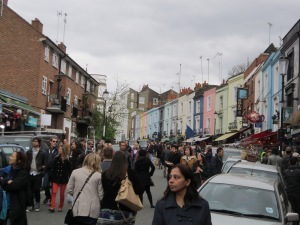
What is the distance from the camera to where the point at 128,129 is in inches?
4518

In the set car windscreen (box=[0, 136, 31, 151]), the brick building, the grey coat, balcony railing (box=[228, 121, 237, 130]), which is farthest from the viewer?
balcony railing (box=[228, 121, 237, 130])

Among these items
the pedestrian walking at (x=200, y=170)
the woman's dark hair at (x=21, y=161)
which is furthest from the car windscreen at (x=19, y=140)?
the woman's dark hair at (x=21, y=161)

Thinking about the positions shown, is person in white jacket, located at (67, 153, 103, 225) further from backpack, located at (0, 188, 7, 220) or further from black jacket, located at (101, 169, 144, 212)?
backpack, located at (0, 188, 7, 220)

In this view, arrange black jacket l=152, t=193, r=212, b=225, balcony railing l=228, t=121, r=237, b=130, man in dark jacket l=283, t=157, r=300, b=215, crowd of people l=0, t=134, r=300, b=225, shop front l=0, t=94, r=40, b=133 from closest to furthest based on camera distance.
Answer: black jacket l=152, t=193, r=212, b=225 < crowd of people l=0, t=134, r=300, b=225 < man in dark jacket l=283, t=157, r=300, b=215 < shop front l=0, t=94, r=40, b=133 < balcony railing l=228, t=121, r=237, b=130

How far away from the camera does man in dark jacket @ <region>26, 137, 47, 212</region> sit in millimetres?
11711

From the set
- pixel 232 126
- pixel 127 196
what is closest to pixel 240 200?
pixel 127 196

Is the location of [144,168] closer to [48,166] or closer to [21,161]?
[48,166]

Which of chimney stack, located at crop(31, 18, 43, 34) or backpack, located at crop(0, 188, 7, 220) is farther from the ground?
chimney stack, located at crop(31, 18, 43, 34)

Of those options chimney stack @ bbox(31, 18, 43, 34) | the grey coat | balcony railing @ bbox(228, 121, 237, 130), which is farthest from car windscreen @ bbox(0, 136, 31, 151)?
balcony railing @ bbox(228, 121, 237, 130)

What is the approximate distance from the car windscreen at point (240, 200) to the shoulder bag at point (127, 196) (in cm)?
157

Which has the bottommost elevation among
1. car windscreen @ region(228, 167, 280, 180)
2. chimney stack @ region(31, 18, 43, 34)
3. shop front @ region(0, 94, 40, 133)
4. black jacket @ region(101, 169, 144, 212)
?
black jacket @ region(101, 169, 144, 212)

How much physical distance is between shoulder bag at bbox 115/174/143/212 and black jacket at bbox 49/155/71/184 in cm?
613

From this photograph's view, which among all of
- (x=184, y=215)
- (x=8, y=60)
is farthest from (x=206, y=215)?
(x=8, y=60)

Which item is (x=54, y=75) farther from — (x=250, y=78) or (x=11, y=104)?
(x=250, y=78)
